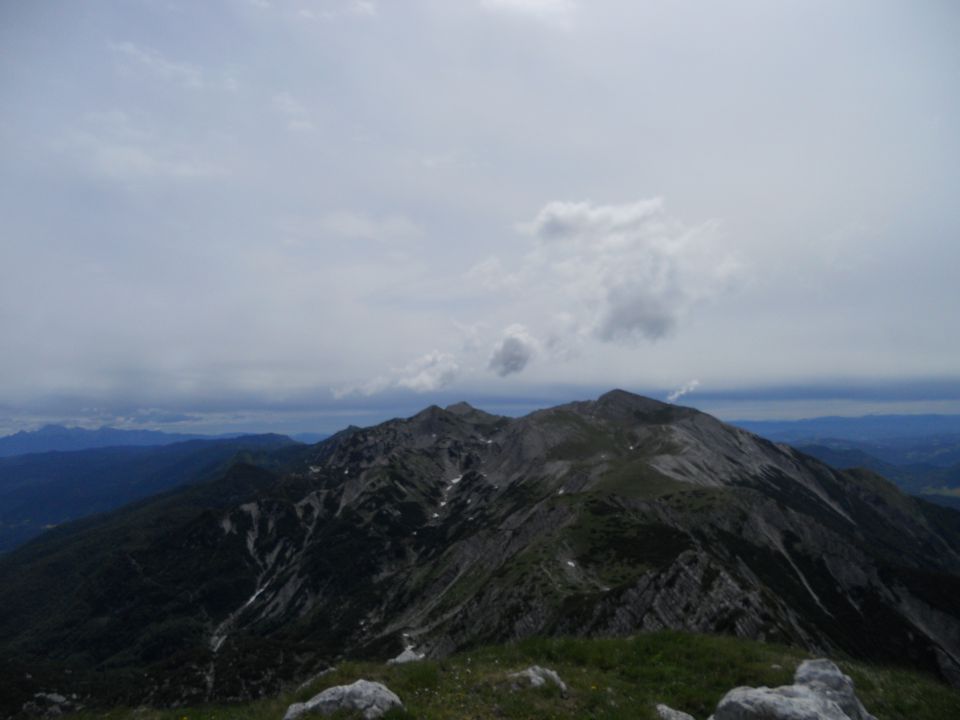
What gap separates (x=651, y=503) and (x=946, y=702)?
14855 centimetres

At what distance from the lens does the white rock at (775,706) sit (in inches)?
607

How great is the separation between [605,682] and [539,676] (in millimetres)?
2824

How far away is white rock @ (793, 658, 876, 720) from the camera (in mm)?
18500

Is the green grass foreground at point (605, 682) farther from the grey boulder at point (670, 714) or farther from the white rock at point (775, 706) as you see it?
the white rock at point (775, 706)

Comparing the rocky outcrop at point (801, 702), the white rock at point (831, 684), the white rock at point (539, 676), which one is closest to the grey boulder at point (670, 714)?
the rocky outcrop at point (801, 702)

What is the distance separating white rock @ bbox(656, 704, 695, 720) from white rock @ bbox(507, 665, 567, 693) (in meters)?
3.47

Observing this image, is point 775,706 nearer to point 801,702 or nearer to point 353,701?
point 801,702

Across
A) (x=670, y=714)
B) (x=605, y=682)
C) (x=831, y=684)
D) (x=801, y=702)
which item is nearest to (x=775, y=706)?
(x=801, y=702)

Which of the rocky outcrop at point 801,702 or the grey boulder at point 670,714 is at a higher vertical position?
the rocky outcrop at point 801,702

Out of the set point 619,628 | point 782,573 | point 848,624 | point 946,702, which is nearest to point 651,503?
point 782,573

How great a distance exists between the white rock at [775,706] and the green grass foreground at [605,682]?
2.81 metres

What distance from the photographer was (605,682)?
68.5 ft

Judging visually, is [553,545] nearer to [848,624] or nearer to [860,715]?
[848,624]

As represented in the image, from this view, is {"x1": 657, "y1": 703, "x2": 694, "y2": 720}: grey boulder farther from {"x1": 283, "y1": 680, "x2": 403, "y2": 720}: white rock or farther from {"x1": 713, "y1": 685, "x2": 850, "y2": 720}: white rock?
{"x1": 283, "y1": 680, "x2": 403, "y2": 720}: white rock
